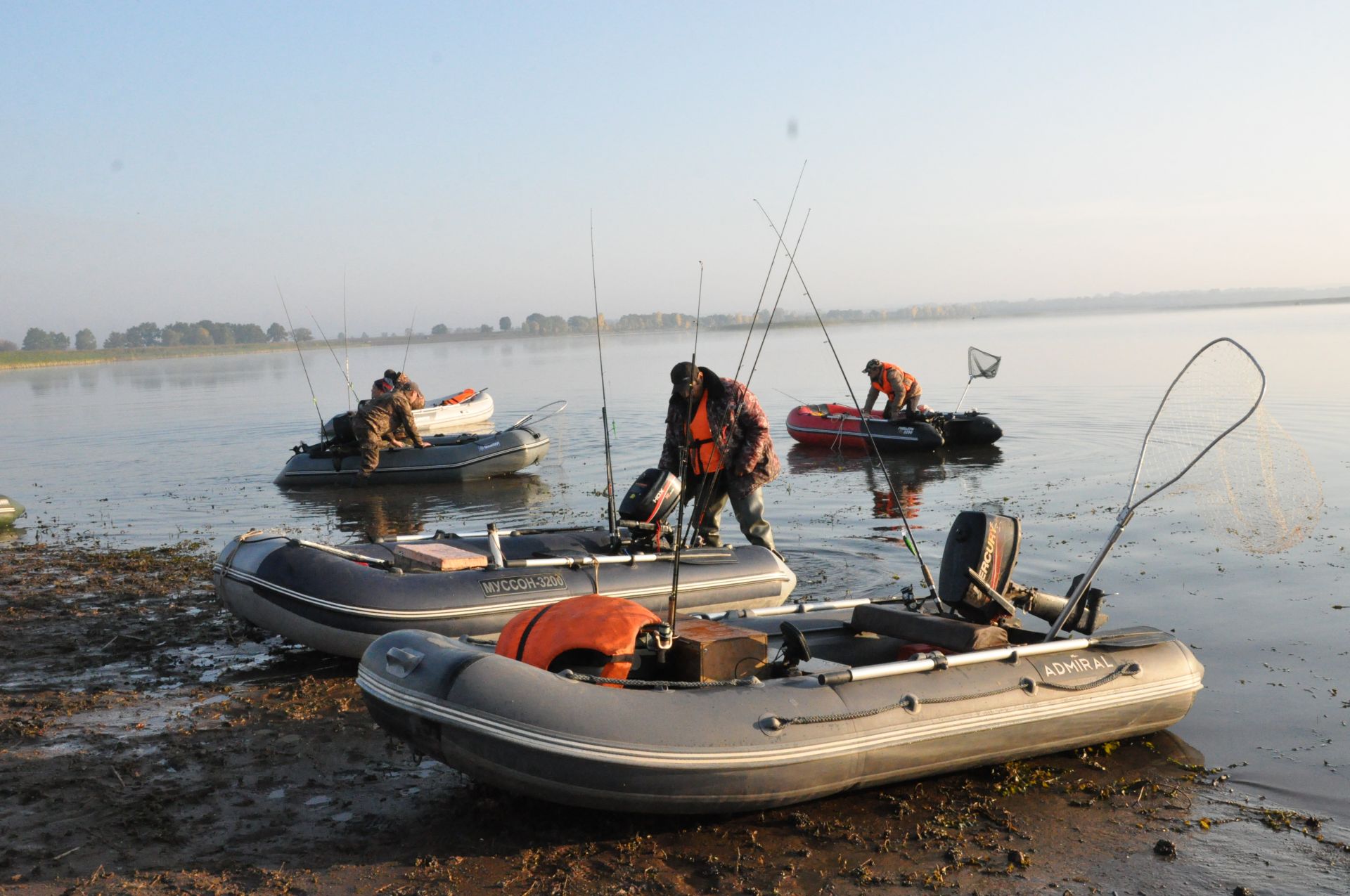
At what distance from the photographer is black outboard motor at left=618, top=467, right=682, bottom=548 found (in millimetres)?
7301

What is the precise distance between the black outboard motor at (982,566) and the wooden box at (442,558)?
2851 millimetres

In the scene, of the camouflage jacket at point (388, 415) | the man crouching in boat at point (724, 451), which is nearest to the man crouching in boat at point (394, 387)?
the camouflage jacket at point (388, 415)

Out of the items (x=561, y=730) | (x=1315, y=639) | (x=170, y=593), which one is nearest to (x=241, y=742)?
(x=561, y=730)

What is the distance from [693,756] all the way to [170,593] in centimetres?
568

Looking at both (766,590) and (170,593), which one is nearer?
(766,590)

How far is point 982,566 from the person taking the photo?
531 centimetres

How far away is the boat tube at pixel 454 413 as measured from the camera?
21.1 meters

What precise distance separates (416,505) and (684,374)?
276 inches

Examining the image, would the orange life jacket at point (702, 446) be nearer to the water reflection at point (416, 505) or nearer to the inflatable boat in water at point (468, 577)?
the inflatable boat in water at point (468, 577)

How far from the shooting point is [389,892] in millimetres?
3809

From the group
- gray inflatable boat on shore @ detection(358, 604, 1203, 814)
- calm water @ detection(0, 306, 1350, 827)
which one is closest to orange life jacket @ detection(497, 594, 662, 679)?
gray inflatable boat on shore @ detection(358, 604, 1203, 814)

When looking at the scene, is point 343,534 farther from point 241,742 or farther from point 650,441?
point 650,441

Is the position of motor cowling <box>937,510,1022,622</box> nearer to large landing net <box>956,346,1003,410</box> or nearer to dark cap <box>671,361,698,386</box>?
dark cap <box>671,361,698,386</box>

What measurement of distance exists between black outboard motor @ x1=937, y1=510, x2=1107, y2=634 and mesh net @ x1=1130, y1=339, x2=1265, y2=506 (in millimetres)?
643
